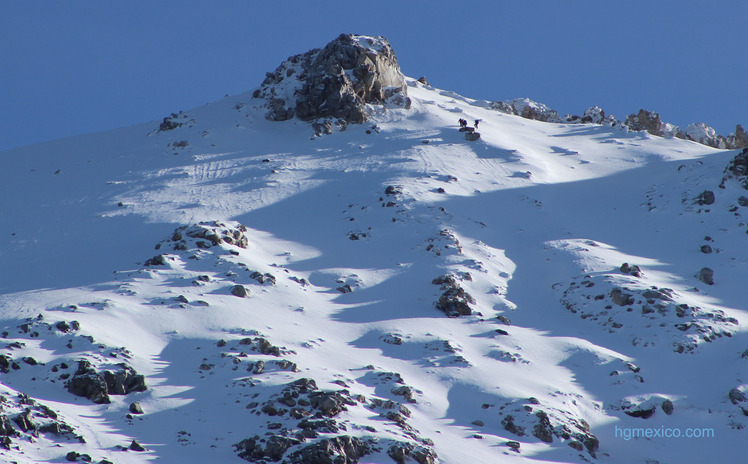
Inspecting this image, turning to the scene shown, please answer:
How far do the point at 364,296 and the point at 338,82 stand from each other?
30417 millimetres

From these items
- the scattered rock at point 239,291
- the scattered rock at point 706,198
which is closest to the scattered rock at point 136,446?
the scattered rock at point 239,291

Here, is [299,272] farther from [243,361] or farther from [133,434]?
[133,434]

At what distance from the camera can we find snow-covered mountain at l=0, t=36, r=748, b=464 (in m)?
20.8

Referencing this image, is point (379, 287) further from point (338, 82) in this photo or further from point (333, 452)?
point (338, 82)

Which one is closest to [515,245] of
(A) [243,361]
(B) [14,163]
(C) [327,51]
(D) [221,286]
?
(D) [221,286]

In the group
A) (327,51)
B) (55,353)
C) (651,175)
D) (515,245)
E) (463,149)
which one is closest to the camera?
(55,353)

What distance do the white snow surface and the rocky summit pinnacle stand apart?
235cm

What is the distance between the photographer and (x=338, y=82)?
58812mm

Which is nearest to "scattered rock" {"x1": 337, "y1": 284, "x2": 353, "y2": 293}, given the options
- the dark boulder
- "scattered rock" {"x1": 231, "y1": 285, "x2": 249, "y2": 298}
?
"scattered rock" {"x1": 231, "y1": 285, "x2": 249, "y2": 298}

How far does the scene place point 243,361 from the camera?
77.4ft

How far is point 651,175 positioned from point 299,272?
2722 cm

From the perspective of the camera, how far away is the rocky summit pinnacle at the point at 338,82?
2299 inches

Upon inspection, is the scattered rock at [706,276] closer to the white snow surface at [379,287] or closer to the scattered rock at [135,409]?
the white snow surface at [379,287]

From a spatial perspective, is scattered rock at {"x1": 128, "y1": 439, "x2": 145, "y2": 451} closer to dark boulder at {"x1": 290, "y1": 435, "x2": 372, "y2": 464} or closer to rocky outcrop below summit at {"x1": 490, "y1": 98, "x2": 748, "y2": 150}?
dark boulder at {"x1": 290, "y1": 435, "x2": 372, "y2": 464}
